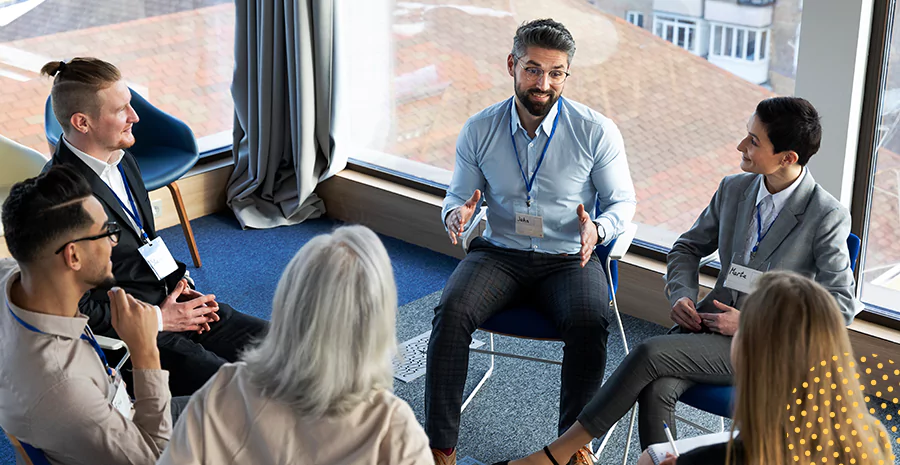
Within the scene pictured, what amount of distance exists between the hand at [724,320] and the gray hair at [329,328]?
1.32m

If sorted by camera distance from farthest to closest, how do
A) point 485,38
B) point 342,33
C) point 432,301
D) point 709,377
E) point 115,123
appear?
point 342,33 → point 485,38 → point 432,301 → point 115,123 → point 709,377

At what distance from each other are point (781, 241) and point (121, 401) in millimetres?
1894

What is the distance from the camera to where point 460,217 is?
3.03 meters

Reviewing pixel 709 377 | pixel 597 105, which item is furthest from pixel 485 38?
pixel 709 377

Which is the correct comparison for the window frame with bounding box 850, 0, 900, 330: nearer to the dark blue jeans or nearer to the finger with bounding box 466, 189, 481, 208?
the finger with bounding box 466, 189, 481, 208

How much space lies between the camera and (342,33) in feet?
16.5

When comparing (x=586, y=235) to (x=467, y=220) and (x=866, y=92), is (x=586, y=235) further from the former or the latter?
(x=866, y=92)

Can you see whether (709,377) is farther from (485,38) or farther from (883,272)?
(485,38)

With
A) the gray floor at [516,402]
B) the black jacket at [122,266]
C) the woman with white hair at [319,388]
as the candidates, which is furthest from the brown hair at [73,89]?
the woman with white hair at [319,388]

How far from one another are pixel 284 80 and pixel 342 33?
0.43 meters

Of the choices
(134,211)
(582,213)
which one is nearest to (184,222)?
(134,211)

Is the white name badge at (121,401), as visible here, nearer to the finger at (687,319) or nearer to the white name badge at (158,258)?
the white name badge at (158,258)

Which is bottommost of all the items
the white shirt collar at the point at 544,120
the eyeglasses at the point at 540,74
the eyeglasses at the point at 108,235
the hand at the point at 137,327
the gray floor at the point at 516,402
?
the gray floor at the point at 516,402

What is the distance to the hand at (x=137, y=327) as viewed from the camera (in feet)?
6.57
